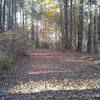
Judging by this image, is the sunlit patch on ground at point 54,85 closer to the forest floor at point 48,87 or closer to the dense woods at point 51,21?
the forest floor at point 48,87

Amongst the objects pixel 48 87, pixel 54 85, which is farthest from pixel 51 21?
pixel 48 87

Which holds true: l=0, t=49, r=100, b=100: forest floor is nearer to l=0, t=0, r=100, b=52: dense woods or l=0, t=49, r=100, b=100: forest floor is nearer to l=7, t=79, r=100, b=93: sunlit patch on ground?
l=7, t=79, r=100, b=93: sunlit patch on ground

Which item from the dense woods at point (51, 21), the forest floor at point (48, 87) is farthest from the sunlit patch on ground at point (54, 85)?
the dense woods at point (51, 21)

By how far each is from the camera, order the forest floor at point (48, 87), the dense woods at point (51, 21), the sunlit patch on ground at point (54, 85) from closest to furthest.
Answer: the forest floor at point (48, 87) < the sunlit patch on ground at point (54, 85) < the dense woods at point (51, 21)

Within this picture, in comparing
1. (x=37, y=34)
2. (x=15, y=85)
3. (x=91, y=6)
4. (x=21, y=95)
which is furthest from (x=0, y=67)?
(x=37, y=34)

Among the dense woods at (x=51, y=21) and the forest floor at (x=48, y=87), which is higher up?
the dense woods at (x=51, y=21)

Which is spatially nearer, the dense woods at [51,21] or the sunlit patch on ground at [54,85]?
the sunlit patch on ground at [54,85]

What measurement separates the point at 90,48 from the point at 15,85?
77.6 feet

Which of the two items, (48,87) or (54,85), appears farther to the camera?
(54,85)

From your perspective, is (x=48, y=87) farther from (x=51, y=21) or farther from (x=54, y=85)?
(x=51, y=21)

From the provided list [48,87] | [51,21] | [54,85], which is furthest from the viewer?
[51,21]

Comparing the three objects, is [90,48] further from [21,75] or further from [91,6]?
[21,75]

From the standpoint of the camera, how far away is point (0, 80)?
12.7m

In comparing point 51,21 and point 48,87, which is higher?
point 51,21
